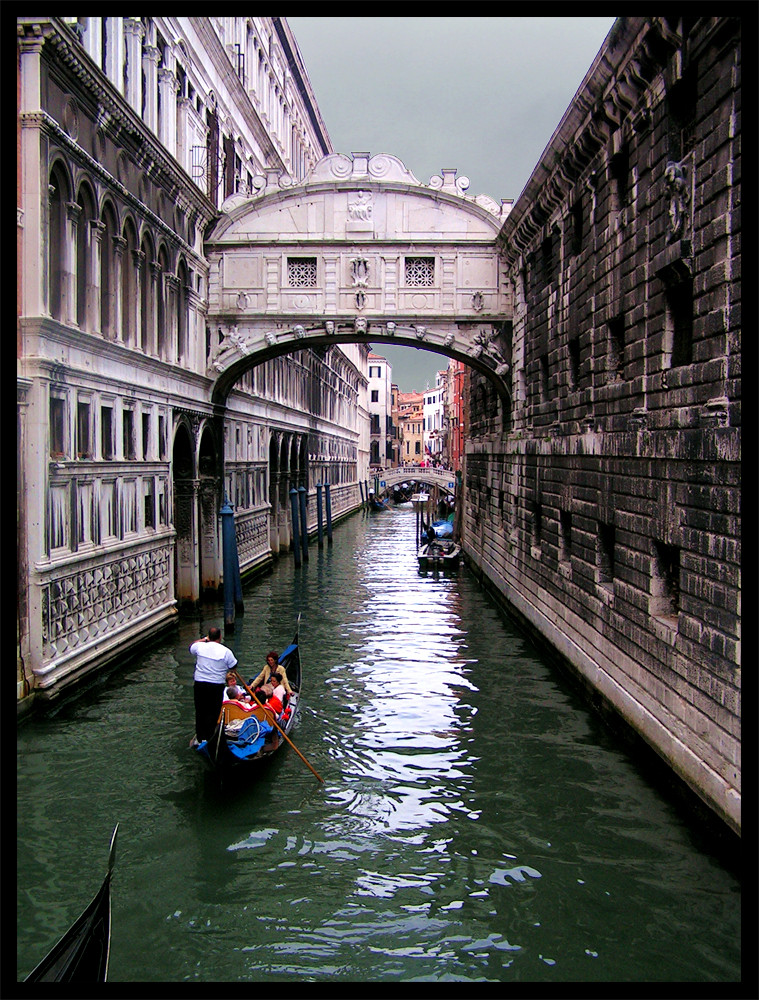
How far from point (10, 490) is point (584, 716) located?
8444 millimetres

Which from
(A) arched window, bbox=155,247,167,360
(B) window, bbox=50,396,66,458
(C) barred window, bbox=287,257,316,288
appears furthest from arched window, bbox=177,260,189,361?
(B) window, bbox=50,396,66,458

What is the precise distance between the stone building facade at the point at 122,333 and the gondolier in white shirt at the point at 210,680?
5.82 feet

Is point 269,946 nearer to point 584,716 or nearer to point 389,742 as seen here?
point 389,742

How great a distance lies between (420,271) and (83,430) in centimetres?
848

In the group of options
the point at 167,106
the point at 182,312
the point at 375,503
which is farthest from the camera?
the point at 375,503

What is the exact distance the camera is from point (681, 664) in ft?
22.3

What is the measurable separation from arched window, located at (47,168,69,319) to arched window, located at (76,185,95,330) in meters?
0.52

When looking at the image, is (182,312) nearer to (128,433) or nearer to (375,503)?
(128,433)

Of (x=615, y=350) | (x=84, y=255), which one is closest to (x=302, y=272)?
(x=84, y=255)

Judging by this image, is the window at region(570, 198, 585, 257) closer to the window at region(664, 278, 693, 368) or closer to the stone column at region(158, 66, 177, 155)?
the window at region(664, 278, 693, 368)

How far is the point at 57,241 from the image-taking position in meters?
9.34

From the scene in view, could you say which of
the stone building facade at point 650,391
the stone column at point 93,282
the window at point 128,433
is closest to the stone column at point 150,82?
the stone column at point 93,282

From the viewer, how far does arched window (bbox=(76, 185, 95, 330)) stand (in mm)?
10031

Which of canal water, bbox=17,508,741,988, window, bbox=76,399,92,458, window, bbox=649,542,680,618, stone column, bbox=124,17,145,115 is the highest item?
stone column, bbox=124,17,145,115
